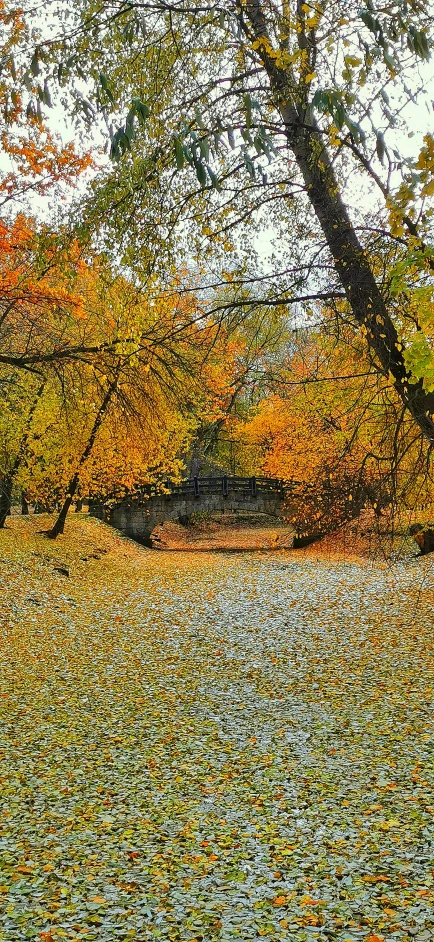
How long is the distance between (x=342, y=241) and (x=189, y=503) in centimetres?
2423

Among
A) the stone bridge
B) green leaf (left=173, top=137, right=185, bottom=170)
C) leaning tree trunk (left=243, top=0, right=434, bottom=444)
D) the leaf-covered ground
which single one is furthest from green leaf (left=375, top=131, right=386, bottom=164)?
the stone bridge

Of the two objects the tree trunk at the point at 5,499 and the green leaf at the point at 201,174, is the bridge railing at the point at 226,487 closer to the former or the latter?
the tree trunk at the point at 5,499

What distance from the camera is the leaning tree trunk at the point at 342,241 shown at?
7.14 metres

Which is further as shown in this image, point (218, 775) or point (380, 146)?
point (218, 775)

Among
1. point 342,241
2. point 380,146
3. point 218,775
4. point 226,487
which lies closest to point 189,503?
point 226,487

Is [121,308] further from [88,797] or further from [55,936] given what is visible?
[55,936]

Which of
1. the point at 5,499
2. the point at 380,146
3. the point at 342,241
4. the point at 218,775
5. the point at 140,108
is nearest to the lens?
the point at 140,108

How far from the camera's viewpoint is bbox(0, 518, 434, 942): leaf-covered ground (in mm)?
4457

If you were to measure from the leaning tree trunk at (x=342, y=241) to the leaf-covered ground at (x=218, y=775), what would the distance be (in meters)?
3.49

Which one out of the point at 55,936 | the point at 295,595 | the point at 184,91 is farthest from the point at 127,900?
the point at 295,595

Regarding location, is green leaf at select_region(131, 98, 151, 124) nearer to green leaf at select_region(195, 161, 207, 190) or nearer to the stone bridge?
green leaf at select_region(195, 161, 207, 190)

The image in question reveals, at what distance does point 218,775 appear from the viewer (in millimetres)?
6660

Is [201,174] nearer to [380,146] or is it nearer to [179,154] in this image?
[179,154]

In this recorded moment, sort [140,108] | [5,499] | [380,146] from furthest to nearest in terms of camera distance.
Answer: [5,499], [380,146], [140,108]
